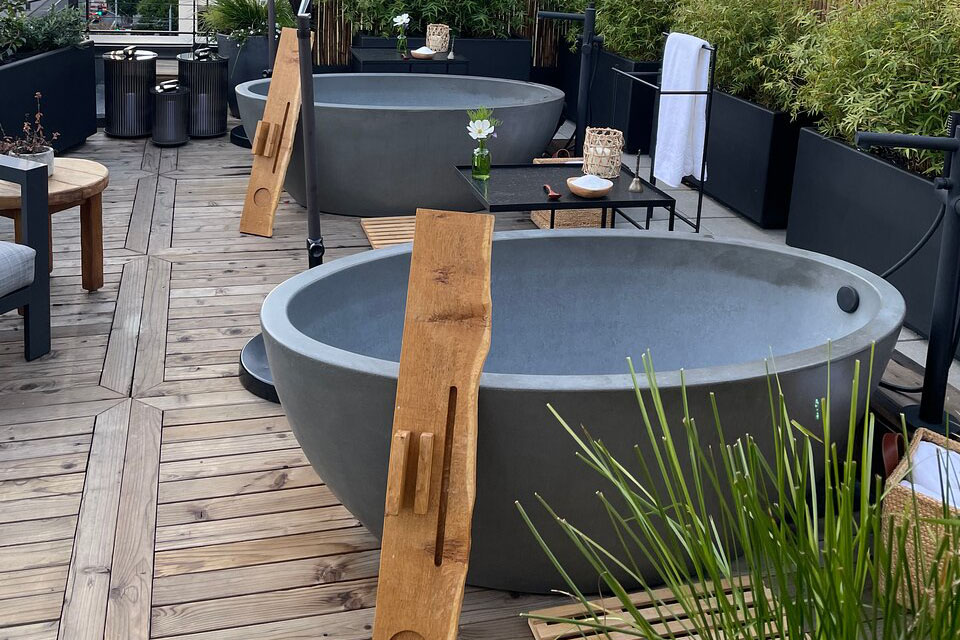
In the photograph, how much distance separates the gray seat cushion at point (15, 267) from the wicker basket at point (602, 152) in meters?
2.05

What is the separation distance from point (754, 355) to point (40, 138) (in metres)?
2.80

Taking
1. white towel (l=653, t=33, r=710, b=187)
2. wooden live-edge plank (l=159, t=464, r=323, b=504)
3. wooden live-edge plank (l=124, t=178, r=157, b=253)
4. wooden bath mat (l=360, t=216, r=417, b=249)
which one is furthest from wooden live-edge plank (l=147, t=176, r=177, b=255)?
white towel (l=653, t=33, r=710, b=187)

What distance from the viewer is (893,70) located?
3914mm

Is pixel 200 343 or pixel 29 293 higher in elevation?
pixel 29 293

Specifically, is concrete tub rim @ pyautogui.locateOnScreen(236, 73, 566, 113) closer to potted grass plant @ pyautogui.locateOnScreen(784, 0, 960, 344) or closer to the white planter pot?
the white planter pot

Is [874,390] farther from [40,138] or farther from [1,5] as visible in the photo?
[1,5]

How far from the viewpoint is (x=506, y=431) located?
76.9 inches

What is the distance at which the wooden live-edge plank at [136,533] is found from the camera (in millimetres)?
2160

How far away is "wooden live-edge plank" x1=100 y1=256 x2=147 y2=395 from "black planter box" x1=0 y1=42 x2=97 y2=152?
5.05 ft

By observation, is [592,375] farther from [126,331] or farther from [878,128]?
[878,128]

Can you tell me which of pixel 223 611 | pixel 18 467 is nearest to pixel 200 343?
pixel 18 467

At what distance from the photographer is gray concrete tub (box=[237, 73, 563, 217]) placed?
16.0 feet

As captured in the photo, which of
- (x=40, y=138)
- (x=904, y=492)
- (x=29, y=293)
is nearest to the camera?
(x=904, y=492)

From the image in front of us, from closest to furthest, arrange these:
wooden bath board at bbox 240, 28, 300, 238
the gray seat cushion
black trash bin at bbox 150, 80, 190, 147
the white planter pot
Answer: the gray seat cushion → the white planter pot → wooden bath board at bbox 240, 28, 300, 238 → black trash bin at bbox 150, 80, 190, 147
